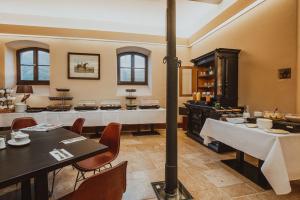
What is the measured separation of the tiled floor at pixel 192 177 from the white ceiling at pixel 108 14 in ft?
11.1

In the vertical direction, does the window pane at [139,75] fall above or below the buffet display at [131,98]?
above

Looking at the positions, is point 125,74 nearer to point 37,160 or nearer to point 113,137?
point 113,137

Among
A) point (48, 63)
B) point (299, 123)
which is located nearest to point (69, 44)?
point (48, 63)

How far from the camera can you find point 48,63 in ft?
18.2

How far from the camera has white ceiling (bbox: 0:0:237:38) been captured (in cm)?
429

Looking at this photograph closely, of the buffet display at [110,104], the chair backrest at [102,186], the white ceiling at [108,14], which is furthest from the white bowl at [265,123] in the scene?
the buffet display at [110,104]

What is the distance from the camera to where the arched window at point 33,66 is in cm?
540

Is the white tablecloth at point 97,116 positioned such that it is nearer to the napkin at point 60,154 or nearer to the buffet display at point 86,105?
the buffet display at point 86,105

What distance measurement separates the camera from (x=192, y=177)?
268cm

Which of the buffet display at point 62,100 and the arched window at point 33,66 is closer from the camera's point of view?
the buffet display at point 62,100

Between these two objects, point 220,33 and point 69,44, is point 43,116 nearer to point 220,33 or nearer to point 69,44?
point 69,44

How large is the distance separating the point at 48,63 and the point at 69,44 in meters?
0.97

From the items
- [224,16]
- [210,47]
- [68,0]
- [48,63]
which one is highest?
[68,0]

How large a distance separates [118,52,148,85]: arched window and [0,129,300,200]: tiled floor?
262 centimetres
